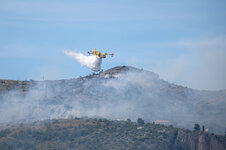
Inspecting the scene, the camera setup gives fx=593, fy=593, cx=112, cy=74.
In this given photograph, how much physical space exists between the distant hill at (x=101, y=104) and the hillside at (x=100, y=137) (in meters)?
20.4

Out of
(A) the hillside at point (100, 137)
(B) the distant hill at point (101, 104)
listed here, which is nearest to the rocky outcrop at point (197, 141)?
(A) the hillside at point (100, 137)

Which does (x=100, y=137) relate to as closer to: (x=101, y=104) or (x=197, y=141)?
(x=197, y=141)

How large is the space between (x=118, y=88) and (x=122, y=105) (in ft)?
37.8

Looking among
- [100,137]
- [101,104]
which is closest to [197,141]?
[100,137]

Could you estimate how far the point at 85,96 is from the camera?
19000 centimetres

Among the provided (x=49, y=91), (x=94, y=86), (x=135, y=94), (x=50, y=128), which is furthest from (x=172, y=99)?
(x=50, y=128)

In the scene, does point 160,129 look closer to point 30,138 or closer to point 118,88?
point 30,138

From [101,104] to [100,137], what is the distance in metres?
46.7

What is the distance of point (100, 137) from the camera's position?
139375 millimetres

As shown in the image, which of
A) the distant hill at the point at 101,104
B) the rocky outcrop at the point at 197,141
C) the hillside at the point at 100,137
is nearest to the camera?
the hillside at the point at 100,137

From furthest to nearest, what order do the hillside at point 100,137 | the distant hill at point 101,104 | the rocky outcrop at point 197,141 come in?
the distant hill at point 101,104 < the rocky outcrop at point 197,141 < the hillside at point 100,137

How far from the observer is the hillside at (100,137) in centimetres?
13400

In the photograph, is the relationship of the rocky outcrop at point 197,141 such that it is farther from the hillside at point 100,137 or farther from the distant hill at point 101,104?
the distant hill at point 101,104

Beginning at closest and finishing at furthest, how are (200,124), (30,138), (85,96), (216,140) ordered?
(30,138)
(216,140)
(200,124)
(85,96)
